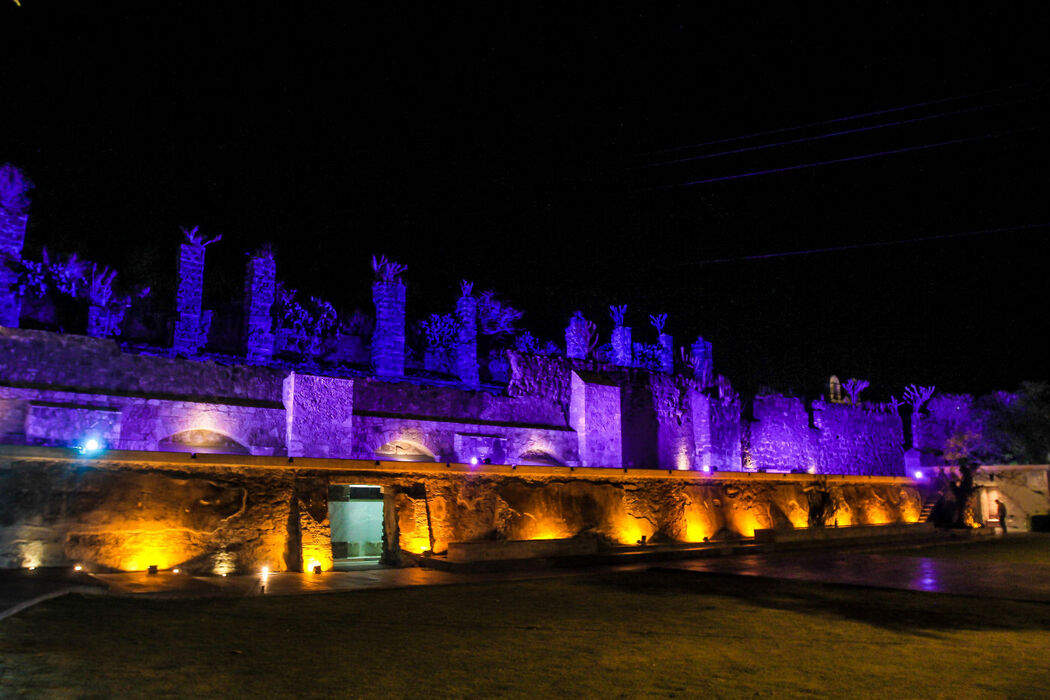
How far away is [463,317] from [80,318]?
38.2ft

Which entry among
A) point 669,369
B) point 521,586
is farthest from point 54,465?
point 669,369

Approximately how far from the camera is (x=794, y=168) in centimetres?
1138

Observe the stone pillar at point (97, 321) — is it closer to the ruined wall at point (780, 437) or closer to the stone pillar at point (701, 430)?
the stone pillar at point (701, 430)

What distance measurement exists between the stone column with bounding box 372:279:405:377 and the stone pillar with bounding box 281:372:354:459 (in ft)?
16.9

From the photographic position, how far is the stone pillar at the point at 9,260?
1603 centimetres

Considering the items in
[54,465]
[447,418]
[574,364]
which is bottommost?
[54,465]

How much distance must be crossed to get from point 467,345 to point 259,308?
6.51 meters

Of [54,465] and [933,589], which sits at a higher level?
[54,465]

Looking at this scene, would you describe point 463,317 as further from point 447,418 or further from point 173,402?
point 173,402

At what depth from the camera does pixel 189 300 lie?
19188mm

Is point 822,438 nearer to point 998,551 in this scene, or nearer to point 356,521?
point 998,551

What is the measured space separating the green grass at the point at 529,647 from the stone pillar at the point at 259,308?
13.8 metres

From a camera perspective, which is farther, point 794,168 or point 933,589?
point 794,168

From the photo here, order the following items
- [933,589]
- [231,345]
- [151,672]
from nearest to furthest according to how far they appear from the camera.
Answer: [151,672] < [933,589] < [231,345]
